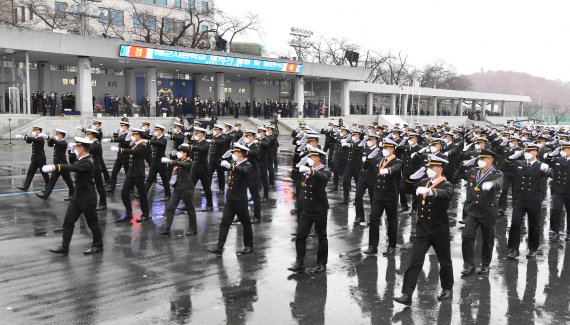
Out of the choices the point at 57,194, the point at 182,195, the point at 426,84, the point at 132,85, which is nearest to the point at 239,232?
the point at 182,195

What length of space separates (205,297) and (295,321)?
1.28 m

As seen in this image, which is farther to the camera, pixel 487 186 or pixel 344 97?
pixel 344 97

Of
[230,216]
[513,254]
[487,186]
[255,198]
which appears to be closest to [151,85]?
[255,198]

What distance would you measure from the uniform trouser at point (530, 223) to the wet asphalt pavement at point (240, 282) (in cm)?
28

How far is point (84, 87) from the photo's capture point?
1243 inches

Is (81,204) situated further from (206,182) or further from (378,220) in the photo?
(378,220)

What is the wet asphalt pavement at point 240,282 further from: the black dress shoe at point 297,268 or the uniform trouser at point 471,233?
the uniform trouser at point 471,233

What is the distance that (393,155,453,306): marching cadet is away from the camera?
656 centimetres

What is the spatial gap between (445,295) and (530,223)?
3130mm

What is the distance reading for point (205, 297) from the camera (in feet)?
21.5

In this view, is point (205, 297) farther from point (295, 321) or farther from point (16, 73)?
point (16, 73)

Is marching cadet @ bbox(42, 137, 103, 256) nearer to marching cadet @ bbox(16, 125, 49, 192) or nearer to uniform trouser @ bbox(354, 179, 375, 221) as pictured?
uniform trouser @ bbox(354, 179, 375, 221)

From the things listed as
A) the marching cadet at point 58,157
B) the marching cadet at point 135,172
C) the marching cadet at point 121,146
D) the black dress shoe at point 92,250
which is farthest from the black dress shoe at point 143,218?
the marching cadet at point 58,157

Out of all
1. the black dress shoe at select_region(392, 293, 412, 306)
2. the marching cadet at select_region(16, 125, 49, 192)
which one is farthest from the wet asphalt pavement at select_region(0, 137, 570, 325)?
the marching cadet at select_region(16, 125, 49, 192)
